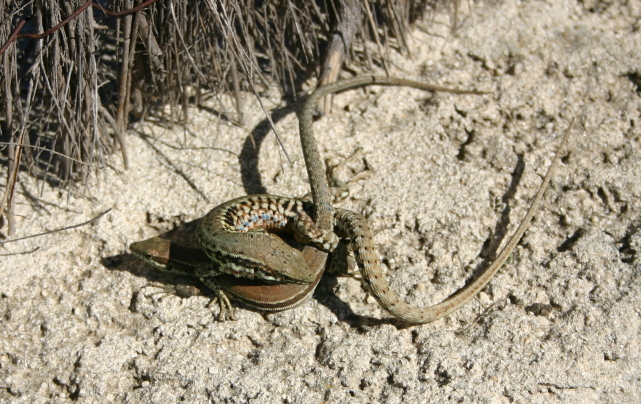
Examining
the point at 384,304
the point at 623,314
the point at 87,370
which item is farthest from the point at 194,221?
the point at 623,314

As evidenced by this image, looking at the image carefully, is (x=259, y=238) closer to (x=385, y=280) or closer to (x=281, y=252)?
(x=281, y=252)

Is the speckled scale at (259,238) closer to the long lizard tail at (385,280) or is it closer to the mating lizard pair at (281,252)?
the mating lizard pair at (281,252)

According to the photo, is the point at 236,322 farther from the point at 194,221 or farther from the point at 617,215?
the point at 617,215

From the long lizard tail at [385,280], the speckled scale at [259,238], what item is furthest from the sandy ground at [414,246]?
the speckled scale at [259,238]

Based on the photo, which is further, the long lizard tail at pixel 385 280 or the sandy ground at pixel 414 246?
the long lizard tail at pixel 385 280

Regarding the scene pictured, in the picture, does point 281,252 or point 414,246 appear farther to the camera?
point 414,246

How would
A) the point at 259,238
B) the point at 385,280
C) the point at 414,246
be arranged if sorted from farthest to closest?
the point at 414,246
the point at 259,238
the point at 385,280

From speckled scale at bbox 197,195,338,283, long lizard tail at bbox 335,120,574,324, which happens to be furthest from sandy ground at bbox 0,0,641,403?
speckled scale at bbox 197,195,338,283

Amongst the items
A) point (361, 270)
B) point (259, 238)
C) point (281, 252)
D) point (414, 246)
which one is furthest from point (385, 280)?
point (259, 238)
